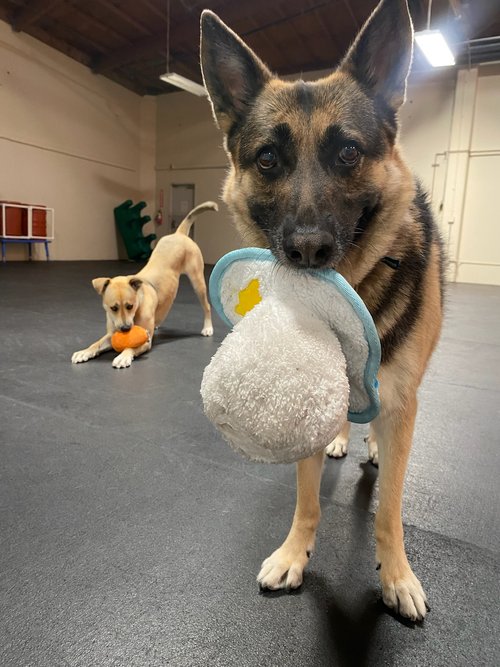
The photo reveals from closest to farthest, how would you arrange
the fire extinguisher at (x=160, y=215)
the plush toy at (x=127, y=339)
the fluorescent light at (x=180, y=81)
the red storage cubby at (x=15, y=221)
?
the plush toy at (x=127, y=339), the fluorescent light at (x=180, y=81), the red storage cubby at (x=15, y=221), the fire extinguisher at (x=160, y=215)

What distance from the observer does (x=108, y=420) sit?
213cm

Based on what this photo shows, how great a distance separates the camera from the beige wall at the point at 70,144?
10.1m

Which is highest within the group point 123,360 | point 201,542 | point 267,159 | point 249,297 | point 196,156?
point 196,156

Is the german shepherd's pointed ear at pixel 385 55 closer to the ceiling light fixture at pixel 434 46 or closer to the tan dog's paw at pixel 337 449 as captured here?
the tan dog's paw at pixel 337 449

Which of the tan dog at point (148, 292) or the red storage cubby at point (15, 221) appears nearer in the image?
the tan dog at point (148, 292)

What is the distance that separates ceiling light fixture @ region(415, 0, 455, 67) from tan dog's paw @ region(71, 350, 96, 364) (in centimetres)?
706

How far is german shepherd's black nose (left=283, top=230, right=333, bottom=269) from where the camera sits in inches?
36.8

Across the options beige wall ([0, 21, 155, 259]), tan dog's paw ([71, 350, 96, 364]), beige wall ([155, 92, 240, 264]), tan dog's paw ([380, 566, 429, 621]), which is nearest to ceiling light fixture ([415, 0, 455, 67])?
beige wall ([155, 92, 240, 264])

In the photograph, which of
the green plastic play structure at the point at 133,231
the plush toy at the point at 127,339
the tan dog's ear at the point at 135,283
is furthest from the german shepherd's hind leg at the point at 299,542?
the green plastic play structure at the point at 133,231

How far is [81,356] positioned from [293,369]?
270 centimetres

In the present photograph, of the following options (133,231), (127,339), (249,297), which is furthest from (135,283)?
(133,231)

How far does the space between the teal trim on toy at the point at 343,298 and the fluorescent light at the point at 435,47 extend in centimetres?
765

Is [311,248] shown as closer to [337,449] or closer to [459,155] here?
[337,449]

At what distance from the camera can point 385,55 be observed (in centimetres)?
119
